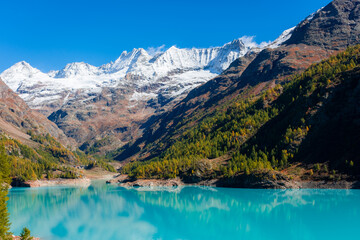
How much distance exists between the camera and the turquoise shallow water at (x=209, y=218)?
178 ft

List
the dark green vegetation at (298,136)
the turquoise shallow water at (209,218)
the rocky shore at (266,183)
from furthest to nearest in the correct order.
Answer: the dark green vegetation at (298,136) < the rocky shore at (266,183) < the turquoise shallow water at (209,218)

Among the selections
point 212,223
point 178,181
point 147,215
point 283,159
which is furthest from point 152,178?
point 212,223

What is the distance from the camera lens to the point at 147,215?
79625mm

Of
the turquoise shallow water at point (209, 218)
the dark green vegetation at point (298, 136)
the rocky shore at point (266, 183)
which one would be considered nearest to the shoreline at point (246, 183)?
the rocky shore at point (266, 183)

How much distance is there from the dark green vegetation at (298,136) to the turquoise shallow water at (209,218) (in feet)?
72.9

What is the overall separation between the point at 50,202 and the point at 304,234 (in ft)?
317

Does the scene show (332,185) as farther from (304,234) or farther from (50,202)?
(50,202)

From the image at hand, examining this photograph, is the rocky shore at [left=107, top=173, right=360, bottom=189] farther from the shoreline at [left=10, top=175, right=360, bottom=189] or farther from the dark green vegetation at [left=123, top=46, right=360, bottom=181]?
the dark green vegetation at [left=123, top=46, right=360, bottom=181]

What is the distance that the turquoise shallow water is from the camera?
54281mm

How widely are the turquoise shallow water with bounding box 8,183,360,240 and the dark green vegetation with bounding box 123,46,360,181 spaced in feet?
72.9

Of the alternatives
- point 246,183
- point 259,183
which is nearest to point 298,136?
point 259,183

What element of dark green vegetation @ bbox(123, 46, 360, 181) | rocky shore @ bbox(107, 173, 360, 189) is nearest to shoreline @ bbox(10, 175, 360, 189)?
rocky shore @ bbox(107, 173, 360, 189)

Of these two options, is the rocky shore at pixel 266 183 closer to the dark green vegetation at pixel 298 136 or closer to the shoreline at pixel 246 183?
the shoreline at pixel 246 183

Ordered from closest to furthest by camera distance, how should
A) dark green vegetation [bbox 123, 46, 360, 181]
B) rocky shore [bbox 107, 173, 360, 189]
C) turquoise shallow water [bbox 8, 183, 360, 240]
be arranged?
turquoise shallow water [bbox 8, 183, 360, 240], rocky shore [bbox 107, 173, 360, 189], dark green vegetation [bbox 123, 46, 360, 181]
